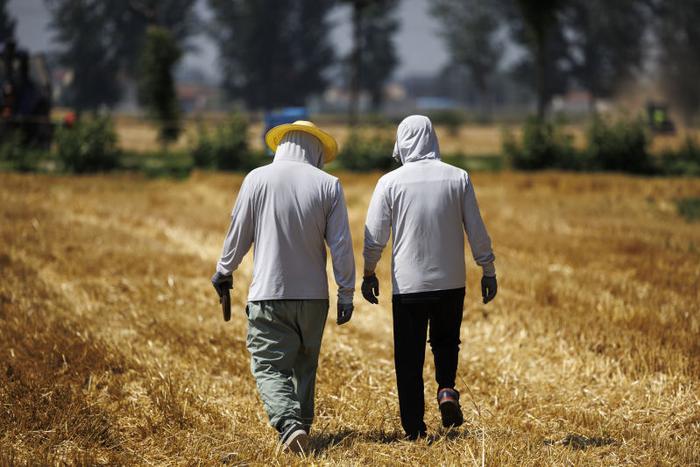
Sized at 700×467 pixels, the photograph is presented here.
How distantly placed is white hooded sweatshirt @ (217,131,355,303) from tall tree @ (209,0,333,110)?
69824 mm

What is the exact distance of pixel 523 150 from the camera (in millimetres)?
28500

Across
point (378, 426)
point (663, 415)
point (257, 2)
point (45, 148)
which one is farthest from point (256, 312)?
point (257, 2)

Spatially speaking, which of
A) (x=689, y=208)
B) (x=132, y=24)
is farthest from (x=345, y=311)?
(x=132, y=24)

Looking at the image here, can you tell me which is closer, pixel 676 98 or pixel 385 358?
pixel 385 358

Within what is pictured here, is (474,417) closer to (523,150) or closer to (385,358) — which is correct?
(385,358)

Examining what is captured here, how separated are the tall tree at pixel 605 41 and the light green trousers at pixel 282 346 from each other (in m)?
70.4

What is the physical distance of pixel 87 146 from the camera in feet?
86.7

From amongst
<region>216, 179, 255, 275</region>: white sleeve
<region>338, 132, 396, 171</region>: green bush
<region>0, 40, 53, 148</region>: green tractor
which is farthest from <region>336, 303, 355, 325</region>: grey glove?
<region>0, 40, 53, 148</region>: green tractor

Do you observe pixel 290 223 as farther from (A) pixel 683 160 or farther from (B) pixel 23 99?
(A) pixel 683 160

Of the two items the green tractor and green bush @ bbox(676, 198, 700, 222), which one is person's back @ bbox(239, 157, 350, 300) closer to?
green bush @ bbox(676, 198, 700, 222)

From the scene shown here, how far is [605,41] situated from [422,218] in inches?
2853

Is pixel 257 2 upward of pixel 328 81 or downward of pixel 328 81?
upward

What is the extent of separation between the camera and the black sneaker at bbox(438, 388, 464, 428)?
589 cm

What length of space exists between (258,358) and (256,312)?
27 cm
